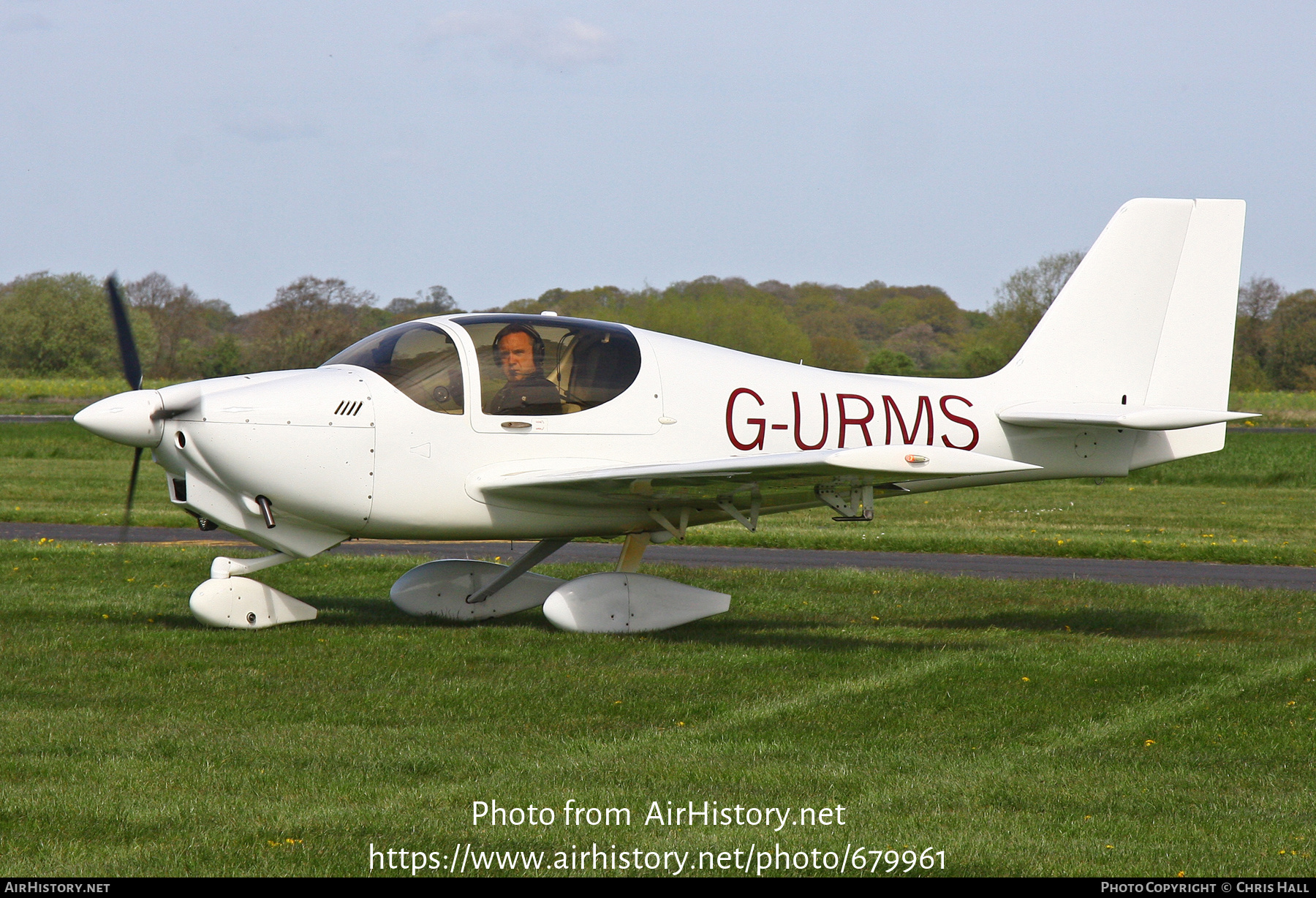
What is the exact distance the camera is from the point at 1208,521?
765 inches

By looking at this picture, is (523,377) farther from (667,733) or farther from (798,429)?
(667,733)

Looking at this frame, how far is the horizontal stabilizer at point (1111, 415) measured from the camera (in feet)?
30.6

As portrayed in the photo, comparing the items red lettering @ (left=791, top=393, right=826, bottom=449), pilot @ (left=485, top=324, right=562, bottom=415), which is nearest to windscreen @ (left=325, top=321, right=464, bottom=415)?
pilot @ (left=485, top=324, right=562, bottom=415)

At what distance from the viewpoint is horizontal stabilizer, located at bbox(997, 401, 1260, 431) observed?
9328mm

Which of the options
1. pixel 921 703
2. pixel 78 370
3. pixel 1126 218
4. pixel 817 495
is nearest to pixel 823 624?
pixel 817 495

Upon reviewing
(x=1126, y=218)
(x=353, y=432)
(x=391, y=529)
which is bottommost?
(x=391, y=529)

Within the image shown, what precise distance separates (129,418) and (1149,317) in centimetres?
Answer: 800

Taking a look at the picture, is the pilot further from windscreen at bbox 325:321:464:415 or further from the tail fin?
the tail fin

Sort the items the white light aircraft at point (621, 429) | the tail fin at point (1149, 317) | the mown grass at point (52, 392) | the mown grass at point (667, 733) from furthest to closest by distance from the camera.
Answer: the mown grass at point (52, 392) → the tail fin at point (1149, 317) → the white light aircraft at point (621, 429) → the mown grass at point (667, 733)

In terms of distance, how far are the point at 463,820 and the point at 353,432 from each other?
433 centimetres

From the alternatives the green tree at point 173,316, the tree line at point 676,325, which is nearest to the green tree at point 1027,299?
the tree line at point 676,325

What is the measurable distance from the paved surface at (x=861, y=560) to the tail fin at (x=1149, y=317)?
10.2 ft

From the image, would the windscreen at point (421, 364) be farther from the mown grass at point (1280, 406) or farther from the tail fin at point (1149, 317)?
the mown grass at point (1280, 406)
